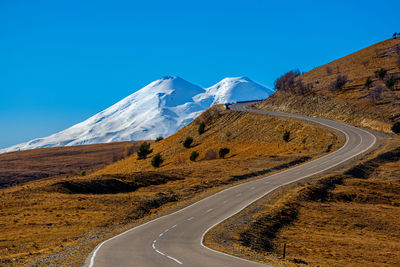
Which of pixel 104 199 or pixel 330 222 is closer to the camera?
pixel 330 222

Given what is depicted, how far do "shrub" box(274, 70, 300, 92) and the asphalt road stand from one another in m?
63.2

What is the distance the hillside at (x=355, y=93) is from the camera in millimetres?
68812

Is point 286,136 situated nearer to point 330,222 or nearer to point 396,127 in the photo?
point 396,127

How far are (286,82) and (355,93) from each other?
86.6 ft

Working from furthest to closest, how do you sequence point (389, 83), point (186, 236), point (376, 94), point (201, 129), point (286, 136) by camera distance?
point (201, 129) < point (389, 83) < point (376, 94) < point (286, 136) < point (186, 236)

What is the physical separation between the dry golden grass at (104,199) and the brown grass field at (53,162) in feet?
104

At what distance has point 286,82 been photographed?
105m

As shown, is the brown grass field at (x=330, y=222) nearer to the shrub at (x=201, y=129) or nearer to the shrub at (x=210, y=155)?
the shrub at (x=210, y=155)

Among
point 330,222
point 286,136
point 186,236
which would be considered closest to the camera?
point 186,236

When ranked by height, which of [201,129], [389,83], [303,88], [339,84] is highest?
[303,88]

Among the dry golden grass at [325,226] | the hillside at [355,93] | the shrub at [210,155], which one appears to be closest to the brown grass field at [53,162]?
the shrub at [210,155]

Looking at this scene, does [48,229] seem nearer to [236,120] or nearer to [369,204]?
[369,204]

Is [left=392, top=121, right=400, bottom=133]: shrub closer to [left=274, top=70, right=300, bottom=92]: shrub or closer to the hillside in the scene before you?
the hillside

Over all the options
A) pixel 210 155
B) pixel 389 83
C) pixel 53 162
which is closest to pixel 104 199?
pixel 210 155
